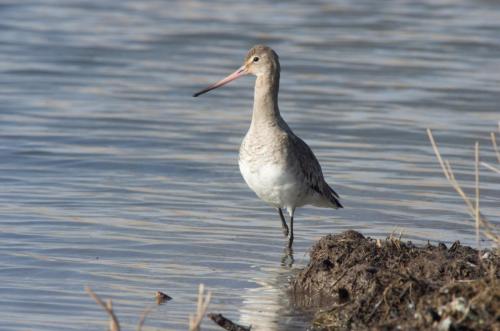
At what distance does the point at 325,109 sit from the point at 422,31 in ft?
20.2

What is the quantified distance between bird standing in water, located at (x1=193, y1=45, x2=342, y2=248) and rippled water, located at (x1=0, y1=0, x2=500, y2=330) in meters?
0.34

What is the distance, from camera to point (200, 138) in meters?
13.1

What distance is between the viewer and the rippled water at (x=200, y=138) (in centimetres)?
809

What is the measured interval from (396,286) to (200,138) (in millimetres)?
6836

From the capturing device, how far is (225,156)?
12.3m

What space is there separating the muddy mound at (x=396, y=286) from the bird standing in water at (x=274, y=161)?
108cm

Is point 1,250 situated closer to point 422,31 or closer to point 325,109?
point 325,109

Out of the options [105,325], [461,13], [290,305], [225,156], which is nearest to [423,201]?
[225,156]

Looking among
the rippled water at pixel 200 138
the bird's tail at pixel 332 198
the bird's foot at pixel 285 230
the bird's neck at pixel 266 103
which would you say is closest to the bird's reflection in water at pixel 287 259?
the rippled water at pixel 200 138

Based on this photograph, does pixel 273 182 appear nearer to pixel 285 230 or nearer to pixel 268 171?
pixel 268 171

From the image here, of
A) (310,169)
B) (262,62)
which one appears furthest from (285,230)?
(262,62)

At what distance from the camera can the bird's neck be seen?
9.29 meters

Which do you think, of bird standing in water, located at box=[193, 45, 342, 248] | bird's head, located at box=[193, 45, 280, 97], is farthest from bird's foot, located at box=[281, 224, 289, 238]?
bird's head, located at box=[193, 45, 280, 97]

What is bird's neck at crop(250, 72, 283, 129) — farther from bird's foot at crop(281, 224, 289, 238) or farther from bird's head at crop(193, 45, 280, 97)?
bird's foot at crop(281, 224, 289, 238)
